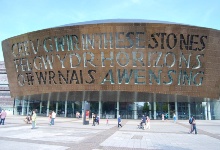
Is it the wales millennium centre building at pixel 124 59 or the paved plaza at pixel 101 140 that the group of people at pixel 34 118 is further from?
the wales millennium centre building at pixel 124 59

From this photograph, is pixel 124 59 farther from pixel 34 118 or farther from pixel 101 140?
pixel 101 140

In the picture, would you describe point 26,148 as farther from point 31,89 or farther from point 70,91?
point 31,89

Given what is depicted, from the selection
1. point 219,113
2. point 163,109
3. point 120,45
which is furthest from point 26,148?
point 219,113

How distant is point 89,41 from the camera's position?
36344 mm

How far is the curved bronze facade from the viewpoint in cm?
3525

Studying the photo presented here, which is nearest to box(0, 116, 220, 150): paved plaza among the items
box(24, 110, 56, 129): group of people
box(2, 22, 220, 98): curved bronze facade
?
box(24, 110, 56, 129): group of people

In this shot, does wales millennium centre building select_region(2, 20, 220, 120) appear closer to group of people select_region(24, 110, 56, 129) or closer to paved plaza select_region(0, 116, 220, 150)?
group of people select_region(24, 110, 56, 129)

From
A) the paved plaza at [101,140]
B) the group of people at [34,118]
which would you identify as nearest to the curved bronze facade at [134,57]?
the group of people at [34,118]

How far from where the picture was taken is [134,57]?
117 feet

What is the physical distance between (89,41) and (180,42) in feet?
48.6

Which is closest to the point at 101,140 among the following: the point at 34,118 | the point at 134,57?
the point at 34,118

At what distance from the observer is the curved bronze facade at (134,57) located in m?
35.2

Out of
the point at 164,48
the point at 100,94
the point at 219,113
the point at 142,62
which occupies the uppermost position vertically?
the point at 164,48

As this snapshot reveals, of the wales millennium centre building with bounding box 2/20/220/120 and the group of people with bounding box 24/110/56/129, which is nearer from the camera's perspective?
the group of people with bounding box 24/110/56/129
